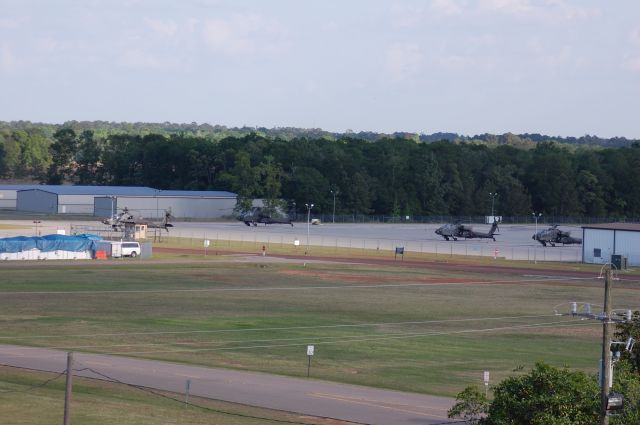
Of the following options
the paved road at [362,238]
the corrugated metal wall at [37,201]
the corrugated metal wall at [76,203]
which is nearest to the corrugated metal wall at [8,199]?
the corrugated metal wall at [37,201]

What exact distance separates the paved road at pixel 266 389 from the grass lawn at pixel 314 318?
190 cm

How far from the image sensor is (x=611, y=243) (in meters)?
100

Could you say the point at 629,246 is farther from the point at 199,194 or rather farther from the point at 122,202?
the point at 199,194

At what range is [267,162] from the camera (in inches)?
7249

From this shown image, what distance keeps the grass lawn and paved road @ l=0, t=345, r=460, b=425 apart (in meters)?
1.90

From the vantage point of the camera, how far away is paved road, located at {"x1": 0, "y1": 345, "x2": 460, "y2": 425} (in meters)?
32.5

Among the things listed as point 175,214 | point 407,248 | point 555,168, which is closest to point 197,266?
point 407,248

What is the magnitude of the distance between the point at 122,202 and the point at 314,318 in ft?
346

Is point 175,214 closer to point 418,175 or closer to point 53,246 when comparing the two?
point 418,175

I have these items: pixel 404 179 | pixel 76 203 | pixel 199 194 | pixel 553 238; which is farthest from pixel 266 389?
pixel 404 179

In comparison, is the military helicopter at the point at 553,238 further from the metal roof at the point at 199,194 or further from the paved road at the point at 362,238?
the metal roof at the point at 199,194

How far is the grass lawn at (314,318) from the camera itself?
142 feet

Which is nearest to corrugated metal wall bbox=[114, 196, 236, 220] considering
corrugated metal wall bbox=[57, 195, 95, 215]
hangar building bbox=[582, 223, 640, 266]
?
corrugated metal wall bbox=[57, 195, 95, 215]

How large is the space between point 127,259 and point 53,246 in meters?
6.16
